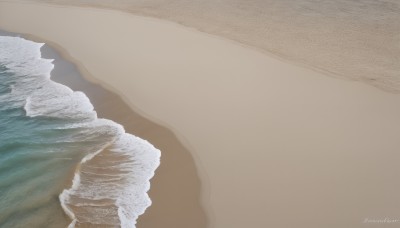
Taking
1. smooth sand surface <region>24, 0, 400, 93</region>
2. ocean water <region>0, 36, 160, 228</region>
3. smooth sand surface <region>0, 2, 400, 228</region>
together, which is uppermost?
smooth sand surface <region>24, 0, 400, 93</region>

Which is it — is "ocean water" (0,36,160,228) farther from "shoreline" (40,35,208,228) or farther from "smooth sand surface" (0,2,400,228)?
"smooth sand surface" (0,2,400,228)

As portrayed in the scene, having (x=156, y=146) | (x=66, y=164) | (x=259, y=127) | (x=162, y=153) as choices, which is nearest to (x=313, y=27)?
(x=259, y=127)

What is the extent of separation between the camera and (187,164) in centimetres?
751

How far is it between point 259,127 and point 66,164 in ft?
11.6

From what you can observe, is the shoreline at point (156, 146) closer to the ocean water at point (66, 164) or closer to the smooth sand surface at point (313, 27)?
the ocean water at point (66, 164)

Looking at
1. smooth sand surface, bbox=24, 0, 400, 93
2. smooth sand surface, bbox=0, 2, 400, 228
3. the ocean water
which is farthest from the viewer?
smooth sand surface, bbox=24, 0, 400, 93

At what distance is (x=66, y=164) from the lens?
771 cm

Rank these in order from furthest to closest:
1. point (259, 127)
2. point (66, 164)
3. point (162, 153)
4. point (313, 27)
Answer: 1. point (313, 27)
2. point (259, 127)
3. point (162, 153)
4. point (66, 164)

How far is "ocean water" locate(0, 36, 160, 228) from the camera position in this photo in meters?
6.46

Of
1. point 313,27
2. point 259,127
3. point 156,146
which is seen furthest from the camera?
point 313,27

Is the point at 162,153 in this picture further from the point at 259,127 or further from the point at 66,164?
the point at 259,127

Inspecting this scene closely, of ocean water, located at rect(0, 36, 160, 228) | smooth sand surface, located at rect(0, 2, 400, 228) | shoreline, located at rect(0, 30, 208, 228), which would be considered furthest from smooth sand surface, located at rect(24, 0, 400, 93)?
ocean water, located at rect(0, 36, 160, 228)

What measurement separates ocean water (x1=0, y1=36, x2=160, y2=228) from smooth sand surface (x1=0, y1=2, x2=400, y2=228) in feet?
1.68

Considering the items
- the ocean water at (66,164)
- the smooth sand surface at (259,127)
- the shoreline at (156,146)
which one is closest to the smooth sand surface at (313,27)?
the smooth sand surface at (259,127)
